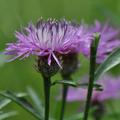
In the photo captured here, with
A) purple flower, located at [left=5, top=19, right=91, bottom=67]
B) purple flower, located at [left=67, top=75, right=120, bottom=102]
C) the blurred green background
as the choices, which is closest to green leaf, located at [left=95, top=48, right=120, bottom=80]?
purple flower, located at [left=5, top=19, right=91, bottom=67]

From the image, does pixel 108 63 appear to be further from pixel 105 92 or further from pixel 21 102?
pixel 105 92

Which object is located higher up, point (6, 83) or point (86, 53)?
point (86, 53)

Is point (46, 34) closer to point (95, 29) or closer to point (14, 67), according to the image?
point (95, 29)

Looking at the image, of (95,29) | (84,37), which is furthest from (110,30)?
(84,37)

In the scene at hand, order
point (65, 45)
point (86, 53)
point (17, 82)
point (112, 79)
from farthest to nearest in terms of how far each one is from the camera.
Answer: point (17, 82) → point (112, 79) → point (86, 53) → point (65, 45)

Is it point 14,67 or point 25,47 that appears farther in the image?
point 14,67

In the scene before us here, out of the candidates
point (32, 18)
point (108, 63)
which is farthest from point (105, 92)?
point (32, 18)

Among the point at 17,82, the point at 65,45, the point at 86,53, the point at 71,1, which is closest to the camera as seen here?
the point at 65,45

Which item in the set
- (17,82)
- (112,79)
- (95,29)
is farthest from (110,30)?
(17,82)
